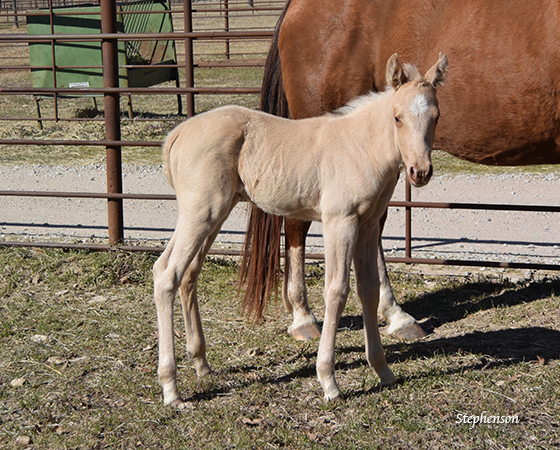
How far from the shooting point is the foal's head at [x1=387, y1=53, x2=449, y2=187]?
2.41m

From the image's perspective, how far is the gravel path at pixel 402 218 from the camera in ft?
18.1

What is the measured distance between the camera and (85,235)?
18.9ft

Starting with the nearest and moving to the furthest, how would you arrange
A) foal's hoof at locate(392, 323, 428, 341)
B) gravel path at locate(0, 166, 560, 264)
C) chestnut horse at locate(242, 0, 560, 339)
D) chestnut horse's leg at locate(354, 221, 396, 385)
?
chestnut horse's leg at locate(354, 221, 396, 385) → chestnut horse at locate(242, 0, 560, 339) → foal's hoof at locate(392, 323, 428, 341) → gravel path at locate(0, 166, 560, 264)

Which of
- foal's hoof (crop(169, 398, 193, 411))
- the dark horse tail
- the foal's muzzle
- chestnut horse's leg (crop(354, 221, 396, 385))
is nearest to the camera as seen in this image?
the foal's muzzle

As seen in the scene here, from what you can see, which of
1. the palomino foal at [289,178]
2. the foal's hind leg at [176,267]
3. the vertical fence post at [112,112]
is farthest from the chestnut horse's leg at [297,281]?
the vertical fence post at [112,112]

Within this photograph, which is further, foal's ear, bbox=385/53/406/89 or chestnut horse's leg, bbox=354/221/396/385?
chestnut horse's leg, bbox=354/221/396/385

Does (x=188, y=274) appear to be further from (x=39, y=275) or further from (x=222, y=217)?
(x=39, y=275)

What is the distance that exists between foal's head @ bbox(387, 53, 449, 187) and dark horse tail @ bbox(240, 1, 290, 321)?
4.62 feet

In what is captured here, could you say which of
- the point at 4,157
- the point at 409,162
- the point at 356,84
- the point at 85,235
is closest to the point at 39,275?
the point at 85,235

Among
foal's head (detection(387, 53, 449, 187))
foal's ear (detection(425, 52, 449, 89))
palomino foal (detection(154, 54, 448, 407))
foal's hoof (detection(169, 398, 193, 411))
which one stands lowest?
foal's hoof (detection(169, 398, 193, 411))

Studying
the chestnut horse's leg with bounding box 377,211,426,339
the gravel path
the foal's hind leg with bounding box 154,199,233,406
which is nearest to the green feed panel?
the gravel path

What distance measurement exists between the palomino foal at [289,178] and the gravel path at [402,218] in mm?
2590

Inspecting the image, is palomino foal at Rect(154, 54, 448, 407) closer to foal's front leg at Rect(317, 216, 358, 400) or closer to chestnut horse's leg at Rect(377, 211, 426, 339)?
foal's front leg at Rect(317, 216, 358, 400)

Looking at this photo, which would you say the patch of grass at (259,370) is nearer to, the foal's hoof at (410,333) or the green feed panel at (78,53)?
the foal's hoof at (410,333)
